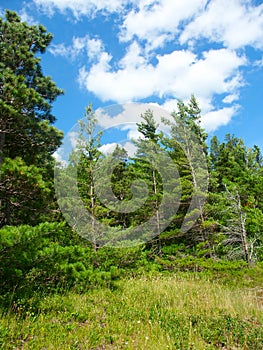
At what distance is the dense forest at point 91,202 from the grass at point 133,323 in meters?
0.46

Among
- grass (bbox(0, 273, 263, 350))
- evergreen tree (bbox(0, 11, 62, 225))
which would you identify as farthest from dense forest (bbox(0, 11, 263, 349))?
grass (bbox(0, 273, 263, 350))

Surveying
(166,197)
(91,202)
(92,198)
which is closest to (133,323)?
(92,198)

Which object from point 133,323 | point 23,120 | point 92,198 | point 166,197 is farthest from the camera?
point 166,197

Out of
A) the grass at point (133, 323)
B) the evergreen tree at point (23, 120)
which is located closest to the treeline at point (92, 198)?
the evergreen tree at point (23, 120)

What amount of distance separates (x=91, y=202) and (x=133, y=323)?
8671mm

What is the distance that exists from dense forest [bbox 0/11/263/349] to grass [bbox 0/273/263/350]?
1.52 feet

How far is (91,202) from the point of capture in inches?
496

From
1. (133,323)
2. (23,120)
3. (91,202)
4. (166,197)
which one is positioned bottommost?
(133,323)

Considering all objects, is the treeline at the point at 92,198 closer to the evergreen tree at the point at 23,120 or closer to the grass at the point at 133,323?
the evergreen tree at the point at 23,120

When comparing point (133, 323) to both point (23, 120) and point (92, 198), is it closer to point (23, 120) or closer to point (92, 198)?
point (23, 120)

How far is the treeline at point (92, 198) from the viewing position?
5.18m

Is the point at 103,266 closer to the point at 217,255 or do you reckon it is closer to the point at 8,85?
the point at 8,85

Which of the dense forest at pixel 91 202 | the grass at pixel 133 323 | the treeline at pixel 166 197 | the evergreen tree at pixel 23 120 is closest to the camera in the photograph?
the grass at pixel 133 323

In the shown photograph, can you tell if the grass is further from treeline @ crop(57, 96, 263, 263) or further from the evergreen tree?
treeline @ crop(57, 96, 263, 263)
